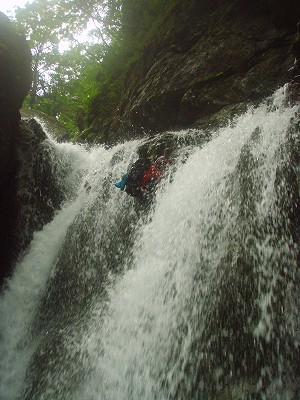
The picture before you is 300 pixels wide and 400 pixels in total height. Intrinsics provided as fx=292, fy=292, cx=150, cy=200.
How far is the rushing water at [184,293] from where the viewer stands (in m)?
3.35

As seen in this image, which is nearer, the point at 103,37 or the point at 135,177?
the point at 135,177

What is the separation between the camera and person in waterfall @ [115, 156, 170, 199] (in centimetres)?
647

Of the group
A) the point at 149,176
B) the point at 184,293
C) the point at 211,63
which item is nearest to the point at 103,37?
the point at 211,63

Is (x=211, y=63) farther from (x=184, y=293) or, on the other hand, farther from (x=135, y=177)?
(x=184, y=293)

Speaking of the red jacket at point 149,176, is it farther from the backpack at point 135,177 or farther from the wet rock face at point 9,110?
the wet rock face at point 9,110

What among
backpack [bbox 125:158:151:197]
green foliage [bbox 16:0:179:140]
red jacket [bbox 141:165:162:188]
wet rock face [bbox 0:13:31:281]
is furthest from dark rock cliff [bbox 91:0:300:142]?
wet rock face [bbox 0:13:31:281]

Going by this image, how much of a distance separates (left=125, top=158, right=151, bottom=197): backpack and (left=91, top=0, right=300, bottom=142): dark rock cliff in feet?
8.23

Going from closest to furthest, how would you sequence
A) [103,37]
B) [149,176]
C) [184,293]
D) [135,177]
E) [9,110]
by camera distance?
[184,293]
[135,177]
[149,176]
[9,110]
[103,37]

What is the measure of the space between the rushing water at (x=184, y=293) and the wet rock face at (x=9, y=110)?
5.95 feet

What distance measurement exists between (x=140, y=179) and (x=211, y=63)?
4533mm

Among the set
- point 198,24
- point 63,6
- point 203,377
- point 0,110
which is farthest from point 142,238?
point 63,6

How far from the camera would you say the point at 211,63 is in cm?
855

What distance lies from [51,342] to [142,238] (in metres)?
2.52

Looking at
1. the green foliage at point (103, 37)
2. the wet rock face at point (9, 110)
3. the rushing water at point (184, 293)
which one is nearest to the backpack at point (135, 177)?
the rushing water at point (184, 293)
